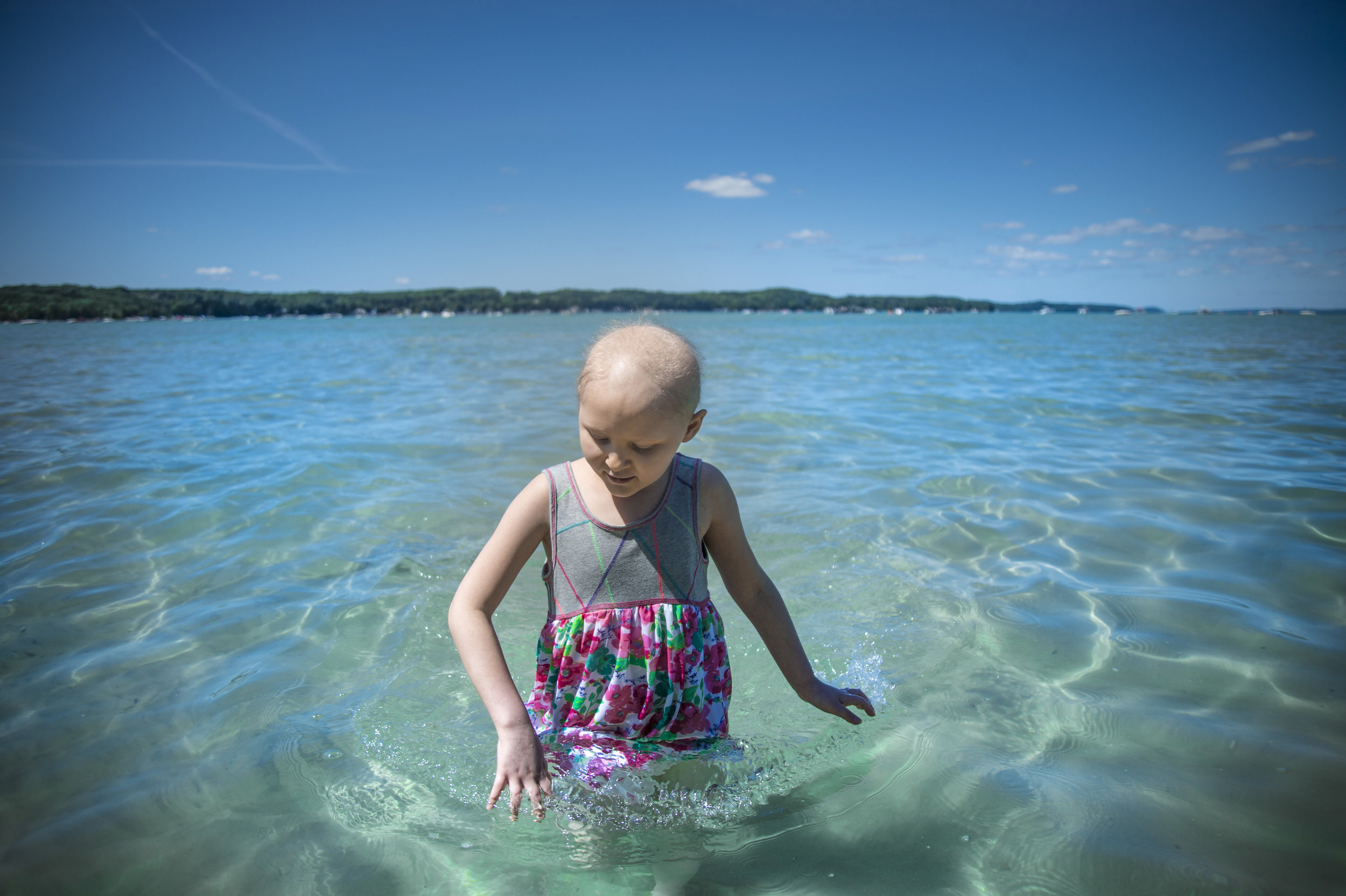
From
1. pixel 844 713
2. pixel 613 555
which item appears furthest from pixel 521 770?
pixel 844 713

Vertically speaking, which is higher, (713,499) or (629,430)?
(629,430)

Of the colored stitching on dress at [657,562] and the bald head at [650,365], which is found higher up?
the bald head at [650,365]

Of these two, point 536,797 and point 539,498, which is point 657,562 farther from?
point 536,797

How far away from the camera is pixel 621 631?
1812 mm

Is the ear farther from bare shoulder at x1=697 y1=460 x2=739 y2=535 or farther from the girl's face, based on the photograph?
bare shoulder at x1=697 y1=460 x2=739 y2=535

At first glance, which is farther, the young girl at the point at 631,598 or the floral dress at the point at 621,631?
the floral dress at the point at 621,631

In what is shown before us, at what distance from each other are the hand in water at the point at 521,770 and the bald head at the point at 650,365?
31.0 inches

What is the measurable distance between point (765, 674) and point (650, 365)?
6.26 ft

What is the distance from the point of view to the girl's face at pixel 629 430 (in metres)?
1.54

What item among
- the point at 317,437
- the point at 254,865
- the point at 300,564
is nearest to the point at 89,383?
the point at 317,437

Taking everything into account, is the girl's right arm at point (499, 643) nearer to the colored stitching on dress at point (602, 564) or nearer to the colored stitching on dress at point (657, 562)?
the colored stitching on dress at point (602, 564)

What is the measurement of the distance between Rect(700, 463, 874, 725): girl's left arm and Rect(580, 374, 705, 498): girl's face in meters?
0.29

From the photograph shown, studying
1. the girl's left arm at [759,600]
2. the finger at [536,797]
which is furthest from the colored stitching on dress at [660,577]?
the finger at [536,797]

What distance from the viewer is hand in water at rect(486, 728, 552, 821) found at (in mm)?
1479
